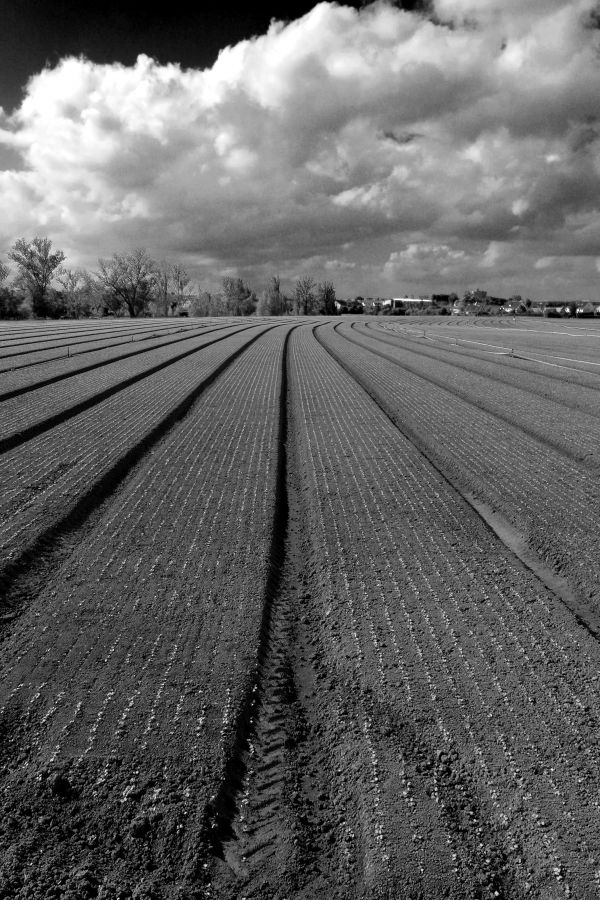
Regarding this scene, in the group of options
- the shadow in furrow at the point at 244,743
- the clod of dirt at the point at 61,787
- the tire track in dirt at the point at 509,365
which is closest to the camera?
the shadow in furrow at the point at 244,743

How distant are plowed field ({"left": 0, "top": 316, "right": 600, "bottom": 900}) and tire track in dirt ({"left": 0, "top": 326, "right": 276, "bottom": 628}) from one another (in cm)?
3

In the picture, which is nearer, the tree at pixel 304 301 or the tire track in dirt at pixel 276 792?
the tire track in dirt at pixel 276 792

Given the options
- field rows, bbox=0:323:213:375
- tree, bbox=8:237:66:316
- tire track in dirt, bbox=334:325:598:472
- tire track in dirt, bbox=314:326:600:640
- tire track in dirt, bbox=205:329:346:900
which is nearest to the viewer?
tire track in dirt, bbox=205:329:346:900

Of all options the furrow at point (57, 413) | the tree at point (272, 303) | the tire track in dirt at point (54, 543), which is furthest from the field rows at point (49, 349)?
the tree at point (272, 303)

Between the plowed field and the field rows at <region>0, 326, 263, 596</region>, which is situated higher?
the field rows at <region>0, 326, 263, 596</region>

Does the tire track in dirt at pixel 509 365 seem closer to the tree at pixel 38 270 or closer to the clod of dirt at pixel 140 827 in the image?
the clod of dirt at pixel 140 827

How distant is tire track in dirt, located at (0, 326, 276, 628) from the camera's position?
5.13m

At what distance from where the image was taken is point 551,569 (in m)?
5.85

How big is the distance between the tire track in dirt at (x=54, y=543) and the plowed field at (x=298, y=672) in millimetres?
31

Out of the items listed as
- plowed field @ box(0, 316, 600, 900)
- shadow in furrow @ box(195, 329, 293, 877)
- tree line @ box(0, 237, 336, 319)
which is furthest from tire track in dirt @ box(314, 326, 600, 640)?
tree line @ box(0, 237, 336, 319)

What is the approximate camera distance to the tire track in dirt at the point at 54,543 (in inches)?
202

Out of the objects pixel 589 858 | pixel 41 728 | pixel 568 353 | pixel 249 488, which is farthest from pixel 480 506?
pixel 568 353

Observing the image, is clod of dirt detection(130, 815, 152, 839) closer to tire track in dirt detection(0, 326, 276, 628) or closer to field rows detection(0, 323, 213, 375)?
tire track in dirt detection(0, 326, 276, 628)

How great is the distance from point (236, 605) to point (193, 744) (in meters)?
1.56
